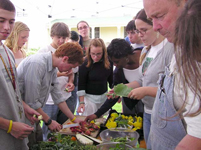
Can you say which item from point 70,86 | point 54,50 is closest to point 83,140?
point 70,86

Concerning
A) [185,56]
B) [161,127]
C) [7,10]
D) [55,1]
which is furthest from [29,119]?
[55,1]

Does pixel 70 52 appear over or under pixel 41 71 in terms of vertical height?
over

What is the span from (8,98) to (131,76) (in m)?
1.61

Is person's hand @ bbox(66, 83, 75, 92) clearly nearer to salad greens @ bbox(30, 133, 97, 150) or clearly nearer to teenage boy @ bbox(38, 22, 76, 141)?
teenage boy @ bbox(38, 22, 76, 141)

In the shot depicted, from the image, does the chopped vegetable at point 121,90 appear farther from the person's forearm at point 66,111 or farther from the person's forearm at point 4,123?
the person's forearm at point 4,123

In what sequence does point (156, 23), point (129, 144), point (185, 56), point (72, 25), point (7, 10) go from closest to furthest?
point (185, 56), point (156, 23), point (7, 10), point (129, 144), point (72, 25)

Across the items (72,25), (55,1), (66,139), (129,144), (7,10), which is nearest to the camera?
(7,10)

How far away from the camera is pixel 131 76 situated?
2.48 metres

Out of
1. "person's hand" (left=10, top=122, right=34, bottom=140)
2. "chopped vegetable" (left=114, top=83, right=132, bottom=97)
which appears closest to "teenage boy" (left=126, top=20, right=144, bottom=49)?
"chopped vegetable" (left=114, top=83, right=132, bottom=97)

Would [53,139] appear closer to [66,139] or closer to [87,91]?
[66,139]

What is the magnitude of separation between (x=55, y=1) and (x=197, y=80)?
7.58m

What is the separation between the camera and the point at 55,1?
7230 millimetres

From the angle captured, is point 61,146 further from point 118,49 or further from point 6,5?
point 118,49

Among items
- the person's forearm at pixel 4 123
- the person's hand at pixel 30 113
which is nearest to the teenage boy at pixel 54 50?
the person's hand at pixel 30 113
